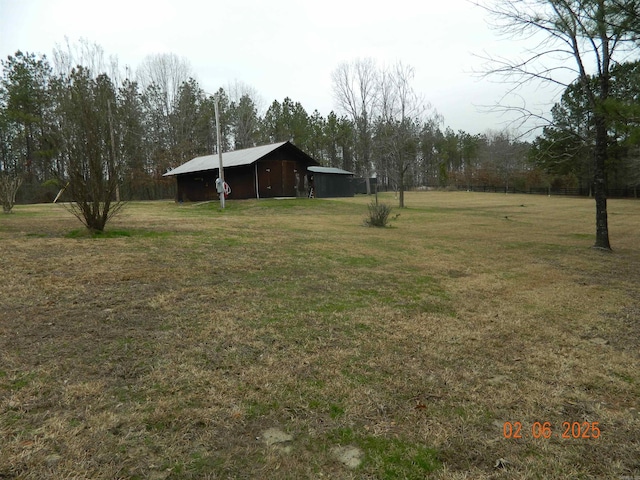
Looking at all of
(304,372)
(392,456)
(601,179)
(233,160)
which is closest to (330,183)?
(233,160)

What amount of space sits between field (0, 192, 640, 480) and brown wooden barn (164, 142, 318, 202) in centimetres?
1971

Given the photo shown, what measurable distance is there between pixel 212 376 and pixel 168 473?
983mm

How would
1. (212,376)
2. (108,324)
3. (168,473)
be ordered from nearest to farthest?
(168,473) → (212,376) → (108,324)

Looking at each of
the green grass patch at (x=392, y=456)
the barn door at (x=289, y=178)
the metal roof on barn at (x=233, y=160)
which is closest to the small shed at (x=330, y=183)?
the barn door at (x=289, y=178)

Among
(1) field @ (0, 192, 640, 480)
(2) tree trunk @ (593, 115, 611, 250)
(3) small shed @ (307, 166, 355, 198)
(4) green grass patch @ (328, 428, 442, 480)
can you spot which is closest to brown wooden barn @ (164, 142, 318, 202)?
(3) small shed @ (307, 166, 355, 198)

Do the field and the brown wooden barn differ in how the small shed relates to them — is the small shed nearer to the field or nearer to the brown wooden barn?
the brown wooden barn

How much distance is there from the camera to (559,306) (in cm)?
518

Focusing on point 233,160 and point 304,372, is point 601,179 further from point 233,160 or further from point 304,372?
point 233,160

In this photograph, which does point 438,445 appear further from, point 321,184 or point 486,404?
point 321,184

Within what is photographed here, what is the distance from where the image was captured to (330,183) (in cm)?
3528

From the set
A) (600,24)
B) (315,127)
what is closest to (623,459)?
(600,24)
